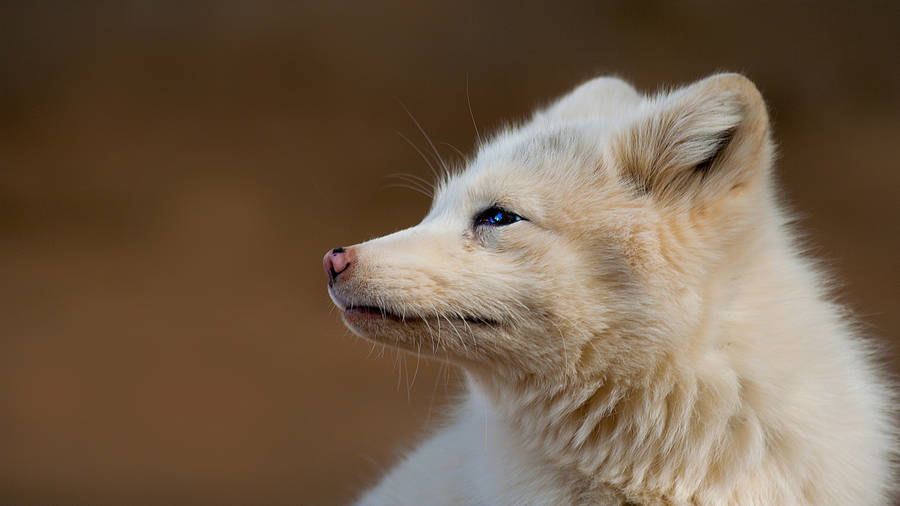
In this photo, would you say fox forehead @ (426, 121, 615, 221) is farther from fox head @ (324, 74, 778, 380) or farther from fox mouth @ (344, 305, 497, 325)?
fox mouth @ (344, 305, 497, 325)

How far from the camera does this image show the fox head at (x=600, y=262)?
1938 mm

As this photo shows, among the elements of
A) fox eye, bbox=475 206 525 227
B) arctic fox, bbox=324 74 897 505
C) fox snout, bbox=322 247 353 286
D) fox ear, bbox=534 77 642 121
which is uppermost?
fox ear, bbox=534 77 642 121

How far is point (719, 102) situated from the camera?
6.34ft

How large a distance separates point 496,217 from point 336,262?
1.17ft

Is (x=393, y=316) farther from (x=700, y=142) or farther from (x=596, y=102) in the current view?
(x=596, y=102)

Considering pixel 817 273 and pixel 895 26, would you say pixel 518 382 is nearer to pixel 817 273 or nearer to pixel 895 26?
pixel 817 273

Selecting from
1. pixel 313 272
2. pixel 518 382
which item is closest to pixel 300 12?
pixel 313 272

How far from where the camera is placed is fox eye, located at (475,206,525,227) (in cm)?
208

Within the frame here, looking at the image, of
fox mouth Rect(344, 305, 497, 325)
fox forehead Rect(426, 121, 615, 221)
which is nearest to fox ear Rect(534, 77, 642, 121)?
fox forehead Rect(426, 121, 615, 221)

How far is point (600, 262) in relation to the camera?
1977 mm

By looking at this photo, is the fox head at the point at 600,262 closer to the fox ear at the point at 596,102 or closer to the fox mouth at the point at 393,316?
the fox mouth at the point at 393,316

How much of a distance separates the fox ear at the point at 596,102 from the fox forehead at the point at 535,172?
9.5 inches

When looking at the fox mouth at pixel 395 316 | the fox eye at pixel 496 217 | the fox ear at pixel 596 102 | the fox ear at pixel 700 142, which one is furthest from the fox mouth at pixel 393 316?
the fox ear at pixel 596 102

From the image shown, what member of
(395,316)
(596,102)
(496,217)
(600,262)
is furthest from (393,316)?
(596,102)
